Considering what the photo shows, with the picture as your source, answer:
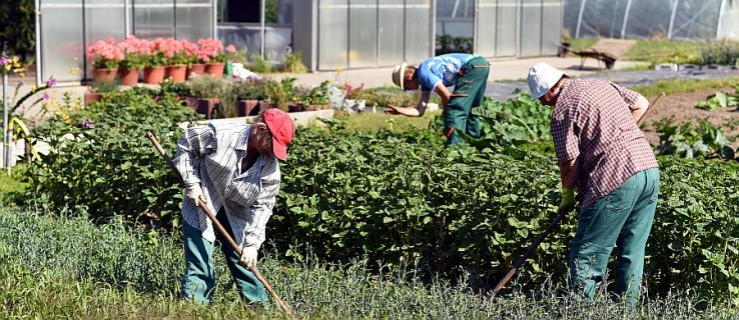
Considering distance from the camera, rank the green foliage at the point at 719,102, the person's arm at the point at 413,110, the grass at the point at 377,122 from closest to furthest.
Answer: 1. the person's arm at the point at 413,110
2. the grass at the point at 377,122
3. the green foliage at the point at 719,102

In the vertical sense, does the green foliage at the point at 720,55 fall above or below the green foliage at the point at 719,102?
above

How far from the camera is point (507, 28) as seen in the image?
25.4 m

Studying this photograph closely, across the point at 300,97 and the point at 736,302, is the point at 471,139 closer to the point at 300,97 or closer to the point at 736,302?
the point at 736,302

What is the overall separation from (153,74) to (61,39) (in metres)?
1.54

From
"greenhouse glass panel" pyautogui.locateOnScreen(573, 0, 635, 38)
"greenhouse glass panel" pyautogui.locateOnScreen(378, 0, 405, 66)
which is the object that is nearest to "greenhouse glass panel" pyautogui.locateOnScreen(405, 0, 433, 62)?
"greenhouse glass panel" pyautogui.locateOnScreen(378, 0, 405, 66)

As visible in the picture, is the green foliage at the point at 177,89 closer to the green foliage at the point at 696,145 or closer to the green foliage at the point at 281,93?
the green foliage at the point at 281,93

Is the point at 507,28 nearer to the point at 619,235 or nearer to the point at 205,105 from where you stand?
the point at 205,105

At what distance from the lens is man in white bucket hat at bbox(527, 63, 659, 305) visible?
5246 millimetres

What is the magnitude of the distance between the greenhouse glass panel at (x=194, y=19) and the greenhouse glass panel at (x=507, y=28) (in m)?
7.95

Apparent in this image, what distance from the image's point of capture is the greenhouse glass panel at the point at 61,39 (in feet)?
55.6

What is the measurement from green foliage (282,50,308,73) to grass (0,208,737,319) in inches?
551

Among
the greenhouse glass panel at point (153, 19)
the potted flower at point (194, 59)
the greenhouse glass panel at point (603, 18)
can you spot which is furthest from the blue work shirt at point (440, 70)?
the greenhouse glass panel at point (603, 18)

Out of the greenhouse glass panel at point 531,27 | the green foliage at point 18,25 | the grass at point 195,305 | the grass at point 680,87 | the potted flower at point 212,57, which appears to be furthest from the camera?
the greenhouse glass panel at point 531,27

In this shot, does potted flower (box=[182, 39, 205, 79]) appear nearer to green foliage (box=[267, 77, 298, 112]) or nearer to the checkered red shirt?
green foliage (box=[267, 77, 298, 112])
